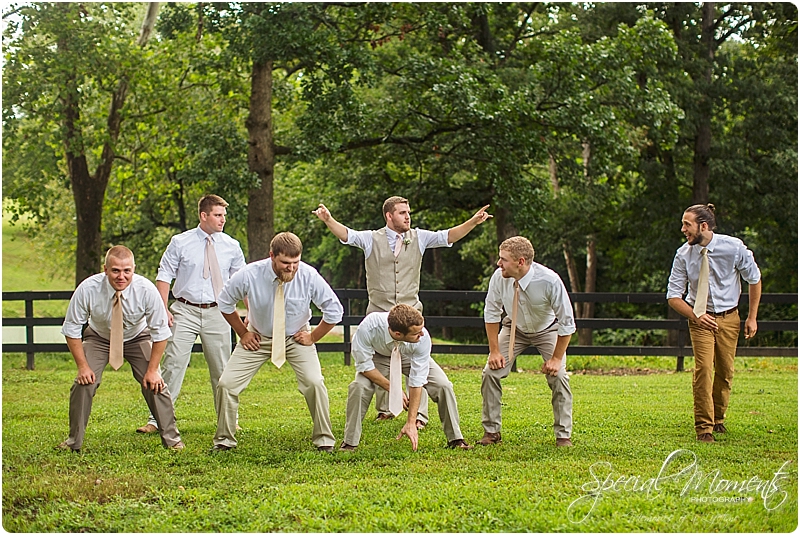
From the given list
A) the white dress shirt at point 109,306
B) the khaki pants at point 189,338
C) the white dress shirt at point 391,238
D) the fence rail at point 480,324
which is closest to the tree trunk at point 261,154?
the fence rail at point 480,324

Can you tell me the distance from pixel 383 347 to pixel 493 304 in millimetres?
1040

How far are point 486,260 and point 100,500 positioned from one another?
86.6 feet

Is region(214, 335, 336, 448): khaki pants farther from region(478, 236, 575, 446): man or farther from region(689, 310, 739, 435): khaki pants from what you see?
region(689, 310, 739, 435): khaki pants

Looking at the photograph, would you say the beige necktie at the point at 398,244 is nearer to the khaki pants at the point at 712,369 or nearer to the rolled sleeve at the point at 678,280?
the rolled sleeve at the point at 678,280

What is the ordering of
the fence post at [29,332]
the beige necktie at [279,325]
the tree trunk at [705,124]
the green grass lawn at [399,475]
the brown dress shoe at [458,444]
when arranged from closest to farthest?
the green grass lawn at [399,475], the beige necktie at [279,325], the brown dress shoe at [458,444], the fence post at [29,332], the tree trunk at [705,124]

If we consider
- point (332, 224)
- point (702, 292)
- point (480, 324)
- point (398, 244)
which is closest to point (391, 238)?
point (398, 244)

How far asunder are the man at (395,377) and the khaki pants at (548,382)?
13.3 inches

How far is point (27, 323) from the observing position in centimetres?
1315

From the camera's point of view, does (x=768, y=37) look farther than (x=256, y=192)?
Yes

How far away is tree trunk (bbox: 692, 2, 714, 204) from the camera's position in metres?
19.7

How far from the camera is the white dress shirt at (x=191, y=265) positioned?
7938mm

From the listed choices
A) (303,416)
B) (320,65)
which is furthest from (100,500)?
(320,65)

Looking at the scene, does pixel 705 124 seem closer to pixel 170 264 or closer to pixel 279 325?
pixel 170 264

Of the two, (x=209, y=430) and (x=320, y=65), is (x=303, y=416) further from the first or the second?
(x=320, y=65)
